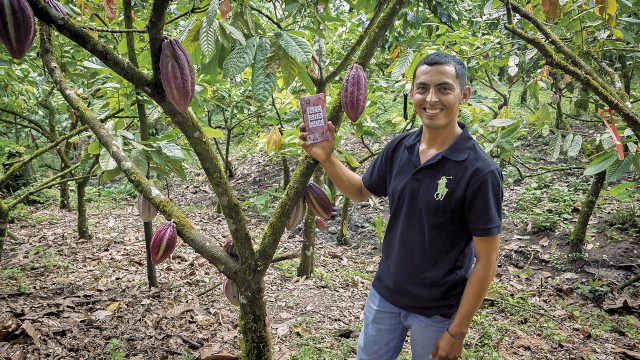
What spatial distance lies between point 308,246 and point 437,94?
6.69 ft

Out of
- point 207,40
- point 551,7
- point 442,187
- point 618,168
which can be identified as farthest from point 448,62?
point 618,168

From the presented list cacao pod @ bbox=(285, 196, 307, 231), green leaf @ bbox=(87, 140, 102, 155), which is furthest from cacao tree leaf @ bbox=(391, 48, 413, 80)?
green leaf @ bbox=(87, 140, 102, 155)

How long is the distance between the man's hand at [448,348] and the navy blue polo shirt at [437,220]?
9cm

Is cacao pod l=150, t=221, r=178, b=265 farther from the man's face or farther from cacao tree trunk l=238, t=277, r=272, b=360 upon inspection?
the man's face

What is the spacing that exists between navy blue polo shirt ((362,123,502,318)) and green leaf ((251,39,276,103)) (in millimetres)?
615

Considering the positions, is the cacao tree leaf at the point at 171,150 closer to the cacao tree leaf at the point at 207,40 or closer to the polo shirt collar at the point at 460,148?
the cacao tree leaf at the point at 207,40

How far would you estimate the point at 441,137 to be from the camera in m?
1.52

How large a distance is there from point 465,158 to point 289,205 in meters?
0.58

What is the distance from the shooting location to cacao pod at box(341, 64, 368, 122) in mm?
1382

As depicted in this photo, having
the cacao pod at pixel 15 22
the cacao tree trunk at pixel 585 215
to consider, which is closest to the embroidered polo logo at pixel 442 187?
the cacao pod at pixel 15 22

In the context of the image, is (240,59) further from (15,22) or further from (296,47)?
(15,22)

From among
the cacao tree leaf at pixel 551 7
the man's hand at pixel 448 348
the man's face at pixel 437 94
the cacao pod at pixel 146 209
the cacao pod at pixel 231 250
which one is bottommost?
the man's hand at pixel 448 348

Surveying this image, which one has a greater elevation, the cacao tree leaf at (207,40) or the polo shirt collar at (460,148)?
the cacao tree leaf at (207,40)

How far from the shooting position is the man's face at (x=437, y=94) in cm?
142
